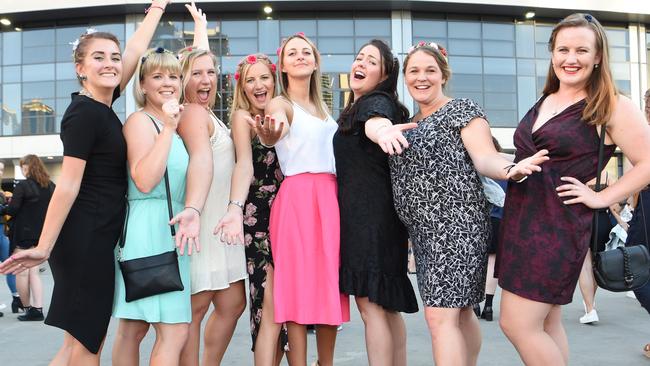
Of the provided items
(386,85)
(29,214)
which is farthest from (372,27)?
(386,85)

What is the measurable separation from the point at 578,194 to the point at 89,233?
2401 millimetres

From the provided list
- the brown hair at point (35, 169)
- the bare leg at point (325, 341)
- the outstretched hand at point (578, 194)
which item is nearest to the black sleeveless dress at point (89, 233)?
the bare leg at point (325, 341)

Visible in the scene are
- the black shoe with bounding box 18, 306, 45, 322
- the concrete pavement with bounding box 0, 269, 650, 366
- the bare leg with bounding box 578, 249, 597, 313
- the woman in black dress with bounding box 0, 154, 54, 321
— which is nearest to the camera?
the concrete pavement with bounding box 0, 269, 650, 366

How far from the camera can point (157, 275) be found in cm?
297

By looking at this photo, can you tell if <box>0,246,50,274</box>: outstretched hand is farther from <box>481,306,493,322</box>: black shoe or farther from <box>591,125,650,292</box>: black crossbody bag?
<box>481,306,493,322</box>: black shoe

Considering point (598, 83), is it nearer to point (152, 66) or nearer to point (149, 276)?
point (152, 66)

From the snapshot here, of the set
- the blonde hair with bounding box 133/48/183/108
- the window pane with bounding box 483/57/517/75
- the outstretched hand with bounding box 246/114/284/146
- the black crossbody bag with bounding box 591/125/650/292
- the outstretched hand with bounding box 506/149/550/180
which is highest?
the window pane with bounding box 483/57/517/75

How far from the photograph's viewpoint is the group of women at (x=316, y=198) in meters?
2.93

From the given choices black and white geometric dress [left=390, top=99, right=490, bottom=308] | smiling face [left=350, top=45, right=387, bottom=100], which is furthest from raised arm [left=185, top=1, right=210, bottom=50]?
black and white geometric dress [left=390, top=99, right=490, bottom=308]

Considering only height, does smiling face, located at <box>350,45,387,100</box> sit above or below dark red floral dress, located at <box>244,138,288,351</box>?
above

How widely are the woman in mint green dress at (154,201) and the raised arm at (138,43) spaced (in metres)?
0.26

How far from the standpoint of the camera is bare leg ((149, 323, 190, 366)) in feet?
9.90

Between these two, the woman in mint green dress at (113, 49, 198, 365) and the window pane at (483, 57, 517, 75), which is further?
the window pane at (483, 57, 517, 75)

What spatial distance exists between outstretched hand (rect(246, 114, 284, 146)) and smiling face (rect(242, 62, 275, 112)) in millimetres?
A: 591
